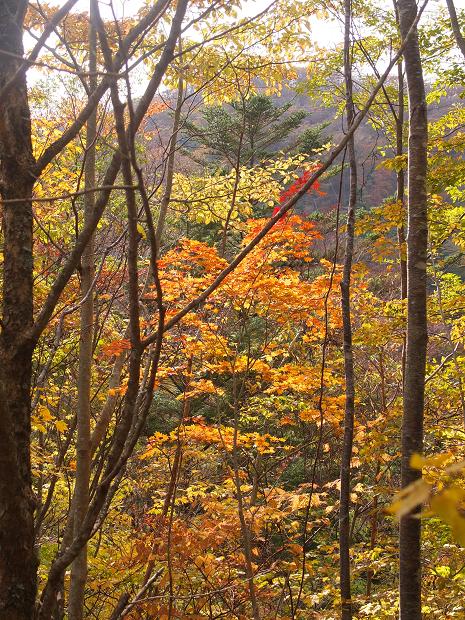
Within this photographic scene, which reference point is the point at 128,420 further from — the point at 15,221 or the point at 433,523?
the point at 433,523

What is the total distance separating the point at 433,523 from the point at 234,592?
180 centimetres

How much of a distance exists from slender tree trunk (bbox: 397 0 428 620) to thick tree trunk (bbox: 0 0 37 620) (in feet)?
5.65

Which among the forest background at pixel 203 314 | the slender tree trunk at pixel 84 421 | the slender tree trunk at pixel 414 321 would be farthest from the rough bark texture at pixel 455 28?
the slender tree trunk at pixel 84 421

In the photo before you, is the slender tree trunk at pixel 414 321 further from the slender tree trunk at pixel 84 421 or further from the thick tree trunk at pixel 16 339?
the thick tree trunk at pixel 16 339

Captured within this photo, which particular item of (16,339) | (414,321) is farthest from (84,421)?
(414,321)

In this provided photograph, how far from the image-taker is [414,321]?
2633 mm

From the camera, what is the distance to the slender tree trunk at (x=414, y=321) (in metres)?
2.43

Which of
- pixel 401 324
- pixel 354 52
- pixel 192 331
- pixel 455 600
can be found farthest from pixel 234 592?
pixel 354 52

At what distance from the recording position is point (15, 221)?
1501mm

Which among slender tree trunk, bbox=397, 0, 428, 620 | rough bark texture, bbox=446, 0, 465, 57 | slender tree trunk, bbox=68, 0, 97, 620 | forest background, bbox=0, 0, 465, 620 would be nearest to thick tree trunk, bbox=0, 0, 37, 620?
forest background, bbox=0, 0, 465, 620

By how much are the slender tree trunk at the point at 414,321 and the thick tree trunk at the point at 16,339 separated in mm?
1723

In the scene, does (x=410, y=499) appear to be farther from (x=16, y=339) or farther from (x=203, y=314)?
(x=203, y=314)

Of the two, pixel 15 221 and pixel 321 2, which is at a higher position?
pixel 321 2

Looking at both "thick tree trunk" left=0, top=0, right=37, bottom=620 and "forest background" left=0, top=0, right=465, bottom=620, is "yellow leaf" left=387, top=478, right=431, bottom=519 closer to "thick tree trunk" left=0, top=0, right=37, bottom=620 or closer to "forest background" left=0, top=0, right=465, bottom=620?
"forest background" left=0, top=0, right=465, bottom=620
